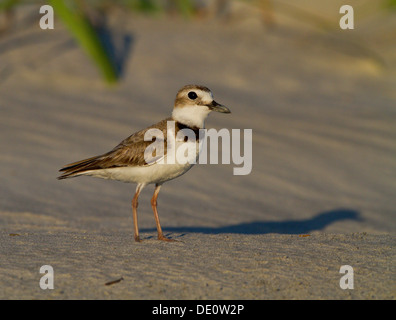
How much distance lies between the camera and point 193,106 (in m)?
6.34

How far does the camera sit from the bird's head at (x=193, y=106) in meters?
6.29

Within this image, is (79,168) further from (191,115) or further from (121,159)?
(191,115)

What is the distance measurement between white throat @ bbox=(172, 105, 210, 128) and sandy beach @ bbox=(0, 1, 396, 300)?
3.54 ft

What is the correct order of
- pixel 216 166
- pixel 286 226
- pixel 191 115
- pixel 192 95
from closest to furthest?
pixel 191 115, pixel 192 95, pixel 286 226, pixel 216 166

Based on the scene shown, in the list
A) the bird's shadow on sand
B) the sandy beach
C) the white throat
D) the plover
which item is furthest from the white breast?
the bird's shadow on sand

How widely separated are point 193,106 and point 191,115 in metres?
0.11

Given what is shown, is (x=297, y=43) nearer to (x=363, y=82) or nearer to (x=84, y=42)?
(x=363, y=82)

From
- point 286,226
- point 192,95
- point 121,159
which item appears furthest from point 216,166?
point 121,159

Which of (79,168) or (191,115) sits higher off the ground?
(191,115)

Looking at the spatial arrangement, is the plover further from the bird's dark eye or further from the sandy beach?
the sandy beach

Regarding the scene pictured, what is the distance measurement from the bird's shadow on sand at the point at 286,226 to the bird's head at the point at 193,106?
164 cm

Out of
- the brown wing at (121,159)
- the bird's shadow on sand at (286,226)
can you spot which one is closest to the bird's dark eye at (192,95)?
the brown wing at (121,159)

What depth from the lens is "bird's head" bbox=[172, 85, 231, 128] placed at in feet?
20.6

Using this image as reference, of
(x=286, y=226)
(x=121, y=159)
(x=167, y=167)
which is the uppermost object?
(x=121, y=159)
